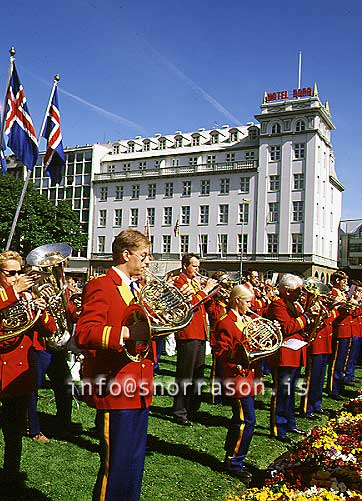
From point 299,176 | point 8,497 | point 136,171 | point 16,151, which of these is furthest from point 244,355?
point 136,171

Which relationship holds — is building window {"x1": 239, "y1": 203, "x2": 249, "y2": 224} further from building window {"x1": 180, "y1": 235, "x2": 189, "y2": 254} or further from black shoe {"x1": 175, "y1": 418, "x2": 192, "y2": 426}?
black shoe {"x1": 175, "y1": 418, "x2": 192, "y2": 426}

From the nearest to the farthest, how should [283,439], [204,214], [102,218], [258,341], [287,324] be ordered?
[258,341] → [287,324] → [283,439] → [204,214] → [102,218]

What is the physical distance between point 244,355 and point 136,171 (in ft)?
203

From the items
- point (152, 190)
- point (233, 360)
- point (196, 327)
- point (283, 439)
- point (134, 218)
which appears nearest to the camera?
point (233, 360)

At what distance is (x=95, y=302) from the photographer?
389 centimetres

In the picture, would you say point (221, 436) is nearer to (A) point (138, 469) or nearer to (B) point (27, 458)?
(B) point (27, 458)

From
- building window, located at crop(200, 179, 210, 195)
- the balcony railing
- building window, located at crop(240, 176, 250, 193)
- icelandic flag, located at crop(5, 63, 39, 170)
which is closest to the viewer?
icelandic flag, located at crop(5, 63, 39, 170)

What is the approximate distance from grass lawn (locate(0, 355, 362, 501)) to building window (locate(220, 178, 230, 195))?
5135 cm

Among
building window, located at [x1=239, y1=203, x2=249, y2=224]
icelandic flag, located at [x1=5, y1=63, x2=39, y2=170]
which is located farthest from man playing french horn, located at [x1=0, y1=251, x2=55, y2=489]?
building window, located at [x1=239, y1=203, x2=249, y2=224]

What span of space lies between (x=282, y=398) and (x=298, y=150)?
50137mm

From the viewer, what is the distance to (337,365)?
11188 millimetres

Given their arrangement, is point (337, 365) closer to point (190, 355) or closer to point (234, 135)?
point (190, 355)

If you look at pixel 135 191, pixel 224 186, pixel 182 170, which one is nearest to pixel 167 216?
pixel 182 170

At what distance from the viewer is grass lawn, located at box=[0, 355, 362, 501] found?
5547 millimetres
